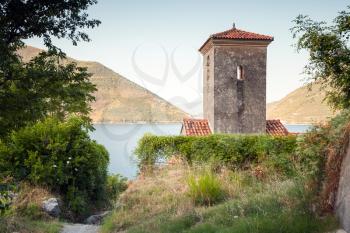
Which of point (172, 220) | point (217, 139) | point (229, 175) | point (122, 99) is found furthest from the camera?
point (122, 99)

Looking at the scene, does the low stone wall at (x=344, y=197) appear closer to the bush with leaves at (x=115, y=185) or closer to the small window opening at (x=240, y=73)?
the bush with leaves at (x=115, y=185)

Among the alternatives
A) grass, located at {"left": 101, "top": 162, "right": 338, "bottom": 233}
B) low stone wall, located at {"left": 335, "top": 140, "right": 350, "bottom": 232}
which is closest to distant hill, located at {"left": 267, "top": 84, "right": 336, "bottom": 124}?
grass, located at {"left": 101, "top": 162, "right": 338, "bottom": 233}

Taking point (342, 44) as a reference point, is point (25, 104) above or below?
below

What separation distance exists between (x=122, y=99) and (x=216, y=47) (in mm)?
91670

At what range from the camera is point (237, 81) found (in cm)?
2400

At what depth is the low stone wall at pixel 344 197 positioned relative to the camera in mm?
4980

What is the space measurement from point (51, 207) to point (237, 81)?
1616 cm

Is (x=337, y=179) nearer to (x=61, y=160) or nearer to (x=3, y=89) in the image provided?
(x=3, y=89)

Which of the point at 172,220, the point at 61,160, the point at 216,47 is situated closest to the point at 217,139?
the point at 61,160

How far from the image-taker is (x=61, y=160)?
11.5m

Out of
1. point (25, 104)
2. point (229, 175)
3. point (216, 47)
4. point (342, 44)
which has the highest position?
point (216, 47)

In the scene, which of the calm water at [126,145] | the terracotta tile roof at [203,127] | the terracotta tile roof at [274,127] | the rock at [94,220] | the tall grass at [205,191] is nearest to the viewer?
the tall grass at [205,191]

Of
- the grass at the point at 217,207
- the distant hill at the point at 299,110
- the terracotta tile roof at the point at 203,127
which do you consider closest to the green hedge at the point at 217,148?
the grass at the point at 217,207

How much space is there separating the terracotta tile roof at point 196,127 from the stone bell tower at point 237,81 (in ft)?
1.35
